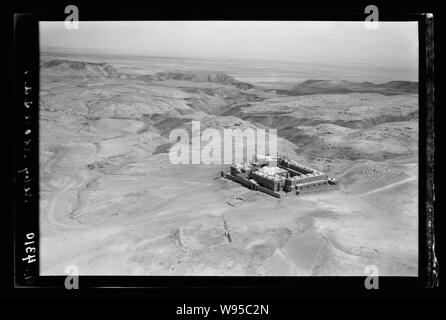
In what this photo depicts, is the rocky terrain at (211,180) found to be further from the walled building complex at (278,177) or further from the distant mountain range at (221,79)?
the walled building complex at (278,177)

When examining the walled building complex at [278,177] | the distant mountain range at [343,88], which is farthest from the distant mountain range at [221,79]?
the walled building complex at [278,177]

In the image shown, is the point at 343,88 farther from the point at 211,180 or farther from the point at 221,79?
the point at 211,180

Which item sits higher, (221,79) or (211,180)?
(221,79)

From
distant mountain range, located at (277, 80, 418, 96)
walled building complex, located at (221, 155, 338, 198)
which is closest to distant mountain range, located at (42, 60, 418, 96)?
distant mountain range, located at (277, 80, 418, 96)

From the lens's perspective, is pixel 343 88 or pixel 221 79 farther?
pixel 221 79

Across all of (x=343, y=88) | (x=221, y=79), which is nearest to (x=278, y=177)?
(x=343, y=88)

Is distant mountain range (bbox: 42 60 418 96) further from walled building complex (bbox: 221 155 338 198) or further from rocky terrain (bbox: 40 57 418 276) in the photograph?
walled building complex (bbox: 221 155 338 198)
